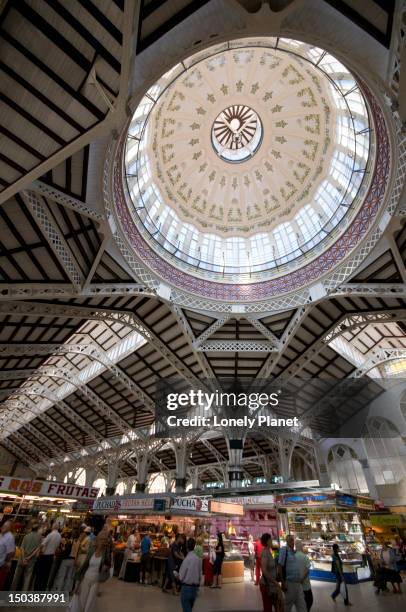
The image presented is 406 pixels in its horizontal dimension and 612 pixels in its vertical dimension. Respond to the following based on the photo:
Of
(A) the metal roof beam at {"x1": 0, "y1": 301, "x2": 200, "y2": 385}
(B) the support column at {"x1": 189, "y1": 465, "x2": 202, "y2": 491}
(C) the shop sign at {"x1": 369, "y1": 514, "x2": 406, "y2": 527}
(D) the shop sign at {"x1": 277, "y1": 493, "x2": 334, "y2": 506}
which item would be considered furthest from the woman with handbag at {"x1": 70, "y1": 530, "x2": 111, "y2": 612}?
(B) the support column at {"x1": 189, "y1": 465, "x2": 202, "y2": 491}

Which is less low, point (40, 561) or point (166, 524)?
point (166, 524)

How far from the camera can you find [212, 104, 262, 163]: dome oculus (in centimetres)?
2555

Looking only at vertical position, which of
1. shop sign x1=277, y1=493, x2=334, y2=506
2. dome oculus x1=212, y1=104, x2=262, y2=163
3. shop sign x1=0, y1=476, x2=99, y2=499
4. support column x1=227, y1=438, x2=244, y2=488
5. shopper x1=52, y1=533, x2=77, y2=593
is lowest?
shopper x1=52, y1=533, x2=77, y2=593

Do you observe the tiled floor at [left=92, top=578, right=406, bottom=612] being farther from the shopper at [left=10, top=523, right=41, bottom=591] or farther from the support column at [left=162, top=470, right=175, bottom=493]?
the support column at [left=162, top=470, right=175, bottom=493]

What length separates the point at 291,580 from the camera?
21.6 feet

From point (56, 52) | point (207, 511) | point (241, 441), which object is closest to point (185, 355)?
point (241, 441)

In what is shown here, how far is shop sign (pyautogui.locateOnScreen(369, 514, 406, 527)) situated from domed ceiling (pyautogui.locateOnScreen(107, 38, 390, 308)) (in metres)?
19.6

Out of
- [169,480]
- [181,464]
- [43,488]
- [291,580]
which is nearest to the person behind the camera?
[291,580]

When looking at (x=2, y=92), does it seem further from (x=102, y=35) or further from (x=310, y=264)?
(x=310, y=264)

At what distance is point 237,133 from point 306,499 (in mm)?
26248

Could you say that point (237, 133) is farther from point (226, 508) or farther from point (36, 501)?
point (36, 501)

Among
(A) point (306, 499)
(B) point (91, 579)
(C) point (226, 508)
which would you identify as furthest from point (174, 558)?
(A) point (306, 499)

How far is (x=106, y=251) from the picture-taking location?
53.1ft

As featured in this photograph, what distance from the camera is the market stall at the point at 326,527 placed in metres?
14.7
